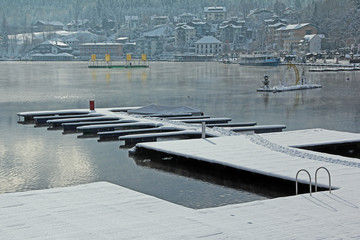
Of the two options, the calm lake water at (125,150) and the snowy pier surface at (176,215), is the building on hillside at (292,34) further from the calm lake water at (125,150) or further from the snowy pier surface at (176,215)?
the snowy pier surface at (176,215)

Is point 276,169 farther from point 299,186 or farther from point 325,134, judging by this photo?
point 325,134

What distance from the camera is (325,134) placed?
19844 mm

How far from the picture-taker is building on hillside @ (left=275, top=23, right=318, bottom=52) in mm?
160375

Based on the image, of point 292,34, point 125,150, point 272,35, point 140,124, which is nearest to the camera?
point 125,150

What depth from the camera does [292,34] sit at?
165 meters

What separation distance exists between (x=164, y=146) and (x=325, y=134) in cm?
567

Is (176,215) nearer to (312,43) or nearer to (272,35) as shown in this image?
(312,43)

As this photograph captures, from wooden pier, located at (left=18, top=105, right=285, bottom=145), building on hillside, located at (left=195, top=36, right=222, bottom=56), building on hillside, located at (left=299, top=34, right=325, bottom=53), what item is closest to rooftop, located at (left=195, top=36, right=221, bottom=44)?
building on hillside, located at (left=195, top=36, right=222, bottom=56)

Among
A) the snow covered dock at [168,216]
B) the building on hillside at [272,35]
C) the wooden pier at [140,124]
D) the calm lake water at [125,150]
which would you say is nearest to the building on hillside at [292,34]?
the building on hillside at [272,35]

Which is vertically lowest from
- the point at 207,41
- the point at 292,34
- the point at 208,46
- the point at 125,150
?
the point at 125,150

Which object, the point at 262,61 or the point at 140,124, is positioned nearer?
the point at 140,124

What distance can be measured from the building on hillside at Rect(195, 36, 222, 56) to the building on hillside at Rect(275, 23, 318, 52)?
20340 millimetres

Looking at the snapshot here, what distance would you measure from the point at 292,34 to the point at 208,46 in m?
30.7

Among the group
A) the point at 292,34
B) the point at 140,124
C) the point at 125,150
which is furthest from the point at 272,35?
the point at 125,150
